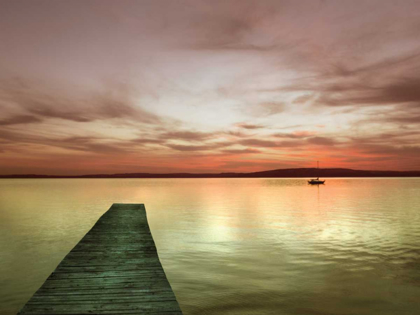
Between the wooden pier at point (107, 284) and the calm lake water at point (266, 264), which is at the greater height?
the wooden pier at point (107, 284)

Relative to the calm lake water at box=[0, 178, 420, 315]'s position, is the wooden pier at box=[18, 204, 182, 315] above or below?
above

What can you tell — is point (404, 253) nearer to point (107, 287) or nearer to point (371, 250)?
point (371, 250)

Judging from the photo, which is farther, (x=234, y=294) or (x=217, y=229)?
(x=217, y=229)

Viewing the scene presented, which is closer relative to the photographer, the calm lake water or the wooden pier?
the wooden pier

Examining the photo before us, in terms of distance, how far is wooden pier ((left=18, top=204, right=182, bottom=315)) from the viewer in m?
6.96

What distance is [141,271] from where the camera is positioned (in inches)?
390

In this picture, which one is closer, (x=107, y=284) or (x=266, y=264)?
(x=107, y=284)

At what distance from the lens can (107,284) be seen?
860 cm

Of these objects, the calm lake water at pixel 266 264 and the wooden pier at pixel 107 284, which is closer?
the wooden pier at pixel 107 284

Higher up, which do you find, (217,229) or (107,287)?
(107,287)

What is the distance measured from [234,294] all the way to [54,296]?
667 cm

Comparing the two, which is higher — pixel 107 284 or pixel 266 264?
pixel 107 284

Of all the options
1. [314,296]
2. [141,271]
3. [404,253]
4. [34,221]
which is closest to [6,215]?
[34,221]

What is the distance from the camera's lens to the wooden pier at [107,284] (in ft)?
22.8
